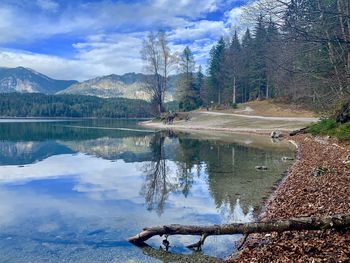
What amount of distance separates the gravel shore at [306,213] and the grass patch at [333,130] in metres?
6.35

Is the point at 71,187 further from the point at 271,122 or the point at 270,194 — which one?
the point at 271,122

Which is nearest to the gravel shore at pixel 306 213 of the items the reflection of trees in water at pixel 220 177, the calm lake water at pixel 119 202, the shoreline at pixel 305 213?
the shoreline at pixel 305 213

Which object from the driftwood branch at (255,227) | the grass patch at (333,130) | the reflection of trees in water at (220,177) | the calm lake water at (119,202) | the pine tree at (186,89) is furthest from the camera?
the pine tree at (186,89)

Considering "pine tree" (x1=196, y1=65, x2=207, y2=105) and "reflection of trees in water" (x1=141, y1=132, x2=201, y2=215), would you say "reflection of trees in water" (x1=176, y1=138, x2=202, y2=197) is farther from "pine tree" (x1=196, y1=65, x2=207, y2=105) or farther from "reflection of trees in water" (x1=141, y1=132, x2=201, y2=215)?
"pine tree" (x1=196, y1=65, x2=207, y2=105)

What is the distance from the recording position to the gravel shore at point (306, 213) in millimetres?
6512

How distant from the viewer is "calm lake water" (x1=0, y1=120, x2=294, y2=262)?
7926 mm

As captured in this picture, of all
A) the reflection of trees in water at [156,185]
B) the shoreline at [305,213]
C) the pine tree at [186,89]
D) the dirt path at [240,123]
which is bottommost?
the reflection of trees in water at [156,185]

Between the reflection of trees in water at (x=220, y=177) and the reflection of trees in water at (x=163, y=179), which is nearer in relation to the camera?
the reflection of trees in water at (x=220, y=177)

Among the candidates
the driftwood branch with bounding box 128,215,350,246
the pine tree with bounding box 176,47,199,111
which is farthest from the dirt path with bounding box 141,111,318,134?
the driftwood branch with bounding box 128,215,350,246

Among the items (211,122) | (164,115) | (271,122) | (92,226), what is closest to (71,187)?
(92,226)

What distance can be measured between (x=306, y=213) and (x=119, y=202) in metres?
6.27

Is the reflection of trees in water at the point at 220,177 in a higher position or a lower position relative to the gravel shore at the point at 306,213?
lower

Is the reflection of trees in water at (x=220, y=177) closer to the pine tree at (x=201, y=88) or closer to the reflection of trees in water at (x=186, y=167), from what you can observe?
the reflection of trees in water at (x=186, y=167)

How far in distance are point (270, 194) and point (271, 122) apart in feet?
120
